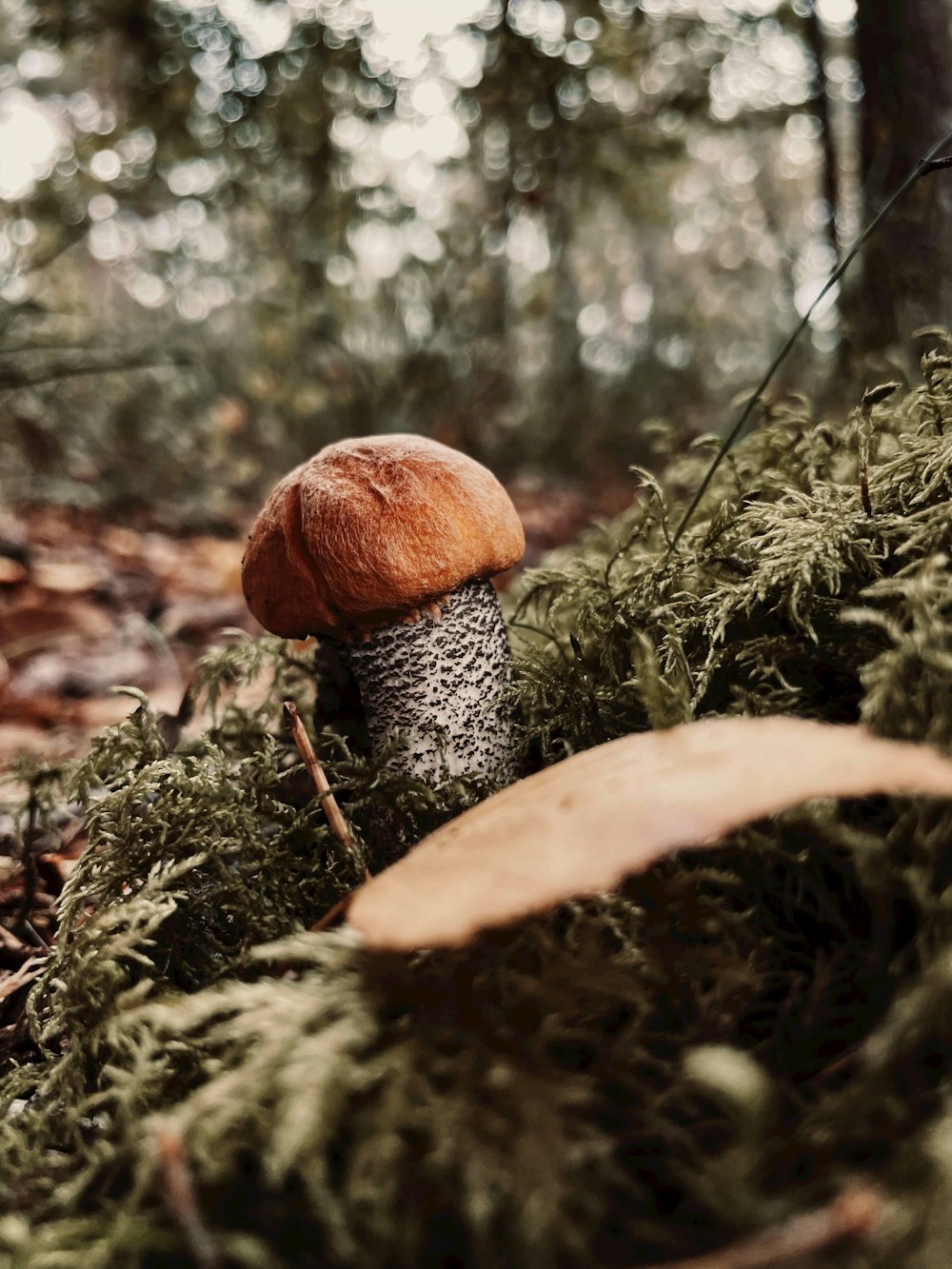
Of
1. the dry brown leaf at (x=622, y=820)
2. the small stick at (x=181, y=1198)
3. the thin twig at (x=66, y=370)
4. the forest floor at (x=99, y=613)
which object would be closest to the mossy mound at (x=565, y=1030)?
the small stick at (x=181, y=1198)

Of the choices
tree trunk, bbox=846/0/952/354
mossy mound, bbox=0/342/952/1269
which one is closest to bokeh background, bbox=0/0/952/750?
tree trunk, bbox=846/0/952/354

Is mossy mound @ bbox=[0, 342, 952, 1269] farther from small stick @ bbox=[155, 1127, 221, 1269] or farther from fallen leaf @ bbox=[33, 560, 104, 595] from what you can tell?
fallen leaf @ bbox=[33, 560, 104, 595]

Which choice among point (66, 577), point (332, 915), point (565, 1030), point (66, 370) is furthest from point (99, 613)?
point (565, 1030)

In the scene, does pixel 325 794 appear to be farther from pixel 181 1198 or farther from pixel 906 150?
pixel 906 150

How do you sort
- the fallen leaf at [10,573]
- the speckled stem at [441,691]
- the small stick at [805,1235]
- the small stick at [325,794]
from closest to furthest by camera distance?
the small stick at [805,1235], the small stick at [325,794], the speckled stem at [441,691], the fallen leaf at [10,573]

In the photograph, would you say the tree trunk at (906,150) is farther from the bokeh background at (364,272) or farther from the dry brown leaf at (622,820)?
the dry brown leaf at (622,820)
